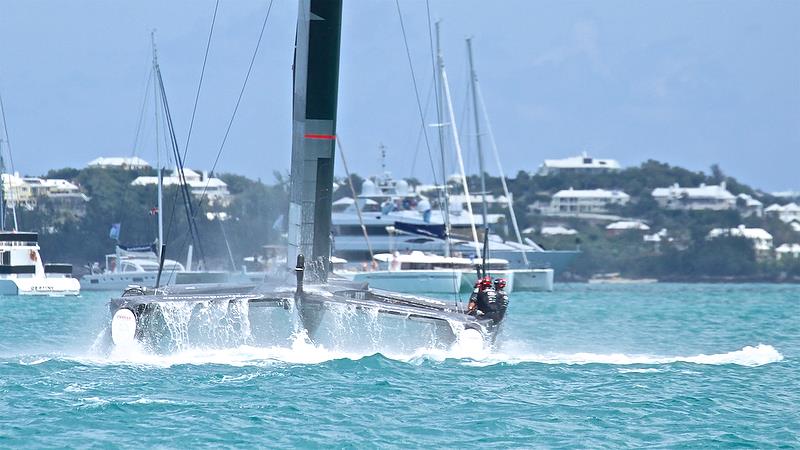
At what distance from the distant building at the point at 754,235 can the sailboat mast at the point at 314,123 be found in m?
84.9

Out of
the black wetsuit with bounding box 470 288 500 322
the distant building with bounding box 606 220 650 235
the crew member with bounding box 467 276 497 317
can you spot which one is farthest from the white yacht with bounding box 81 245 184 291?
the distant building with bounding box 606 220 650 235

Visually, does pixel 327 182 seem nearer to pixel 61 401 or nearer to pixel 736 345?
pixel 61 401

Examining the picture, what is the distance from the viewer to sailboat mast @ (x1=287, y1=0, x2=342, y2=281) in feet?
66.5

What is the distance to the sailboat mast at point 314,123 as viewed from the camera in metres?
20.3

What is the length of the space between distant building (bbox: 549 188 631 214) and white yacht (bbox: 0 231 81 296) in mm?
77880

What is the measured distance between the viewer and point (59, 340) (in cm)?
2491

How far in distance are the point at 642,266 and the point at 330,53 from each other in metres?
83.6

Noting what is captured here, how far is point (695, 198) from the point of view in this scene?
5089 inches

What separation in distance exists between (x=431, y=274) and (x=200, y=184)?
53.6 metres

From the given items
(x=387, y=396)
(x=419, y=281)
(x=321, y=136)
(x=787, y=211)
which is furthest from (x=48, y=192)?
(x=387, y=396)

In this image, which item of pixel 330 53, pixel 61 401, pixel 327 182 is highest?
pixel 330 53

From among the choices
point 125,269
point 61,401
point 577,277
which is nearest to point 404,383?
point 61,401

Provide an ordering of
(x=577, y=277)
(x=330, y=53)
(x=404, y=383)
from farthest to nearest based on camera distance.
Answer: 1. (x=577, y=277)
2. (x=330, y=53)
3. (x=404, y=383)

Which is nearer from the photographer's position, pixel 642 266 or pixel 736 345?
pixel 736 345
